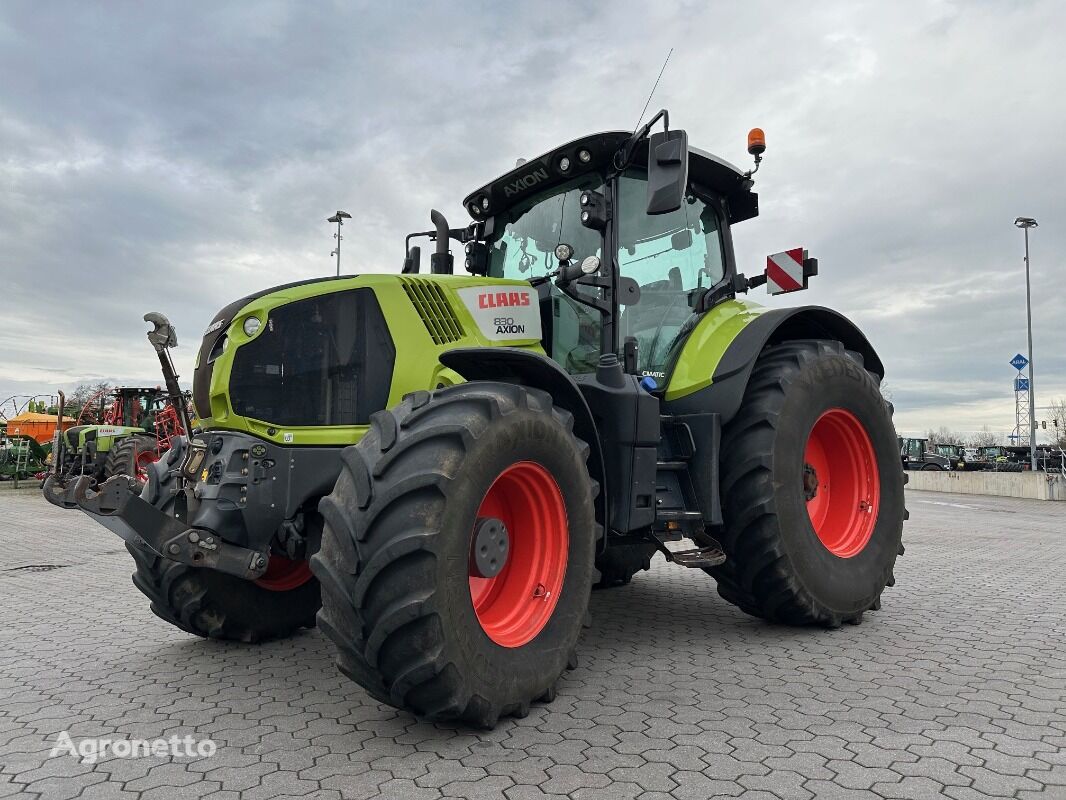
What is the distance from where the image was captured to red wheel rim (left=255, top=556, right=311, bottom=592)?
443cm

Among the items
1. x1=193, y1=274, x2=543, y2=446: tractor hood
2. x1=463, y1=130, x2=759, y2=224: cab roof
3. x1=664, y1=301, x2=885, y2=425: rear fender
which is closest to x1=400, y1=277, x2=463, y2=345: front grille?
x1=193, y1=274, x2=543, y2=446: tractor hood

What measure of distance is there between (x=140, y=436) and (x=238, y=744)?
15.3 m

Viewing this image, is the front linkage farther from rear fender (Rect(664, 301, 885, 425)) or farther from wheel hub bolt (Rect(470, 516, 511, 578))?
rear fender (Rect(664, 301, 885, 425))

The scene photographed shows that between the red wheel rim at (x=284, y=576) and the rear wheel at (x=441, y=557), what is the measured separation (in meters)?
1.42

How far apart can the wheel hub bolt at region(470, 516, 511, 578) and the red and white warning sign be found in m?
3.13

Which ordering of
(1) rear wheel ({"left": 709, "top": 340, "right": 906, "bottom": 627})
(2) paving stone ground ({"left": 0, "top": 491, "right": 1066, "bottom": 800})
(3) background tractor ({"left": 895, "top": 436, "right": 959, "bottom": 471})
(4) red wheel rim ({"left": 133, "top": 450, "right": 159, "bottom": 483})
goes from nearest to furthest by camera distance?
(2) paving stone ground ({"left": 0, "top": 491, "right": 1066, "bottom": 800}) < (1) rear wheel ({"left": 709, "top": 340, "right": 906, "bottom": 627}) < (4) red wheel rim ({"left": 133, "top": 450, "right": 159, "bottom": 483}) < (3) background tractor ({"left": 895, "top": 436, "right": 959, "bottom": 471})

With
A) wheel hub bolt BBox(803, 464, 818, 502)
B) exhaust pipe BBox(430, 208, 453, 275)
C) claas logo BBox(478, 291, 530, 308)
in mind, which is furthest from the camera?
exhaust pipe BBox(430, 208, 453, 275)

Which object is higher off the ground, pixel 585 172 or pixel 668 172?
pixel 585 172

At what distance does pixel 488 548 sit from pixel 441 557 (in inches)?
17.7

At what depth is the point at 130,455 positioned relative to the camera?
15.4 metres

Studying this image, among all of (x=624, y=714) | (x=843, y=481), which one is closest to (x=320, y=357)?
(x=624, y=714)

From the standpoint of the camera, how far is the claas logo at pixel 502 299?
419 centimetres

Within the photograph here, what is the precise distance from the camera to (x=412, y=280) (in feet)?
13.0
